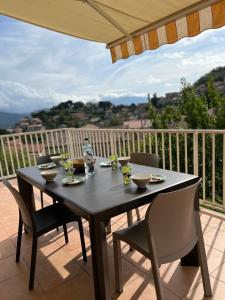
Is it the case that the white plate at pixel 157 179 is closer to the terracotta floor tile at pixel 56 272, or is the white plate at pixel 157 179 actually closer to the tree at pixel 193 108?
the terracotta floor tile at pixel 56 272

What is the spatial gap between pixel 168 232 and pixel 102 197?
19.6 inches

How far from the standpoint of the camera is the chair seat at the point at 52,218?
2.15 metres

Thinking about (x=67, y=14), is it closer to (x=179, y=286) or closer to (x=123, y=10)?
(x=123, y=10)

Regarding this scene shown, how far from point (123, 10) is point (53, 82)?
7.33 meters

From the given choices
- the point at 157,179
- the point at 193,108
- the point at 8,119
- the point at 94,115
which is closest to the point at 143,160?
the point at 157,179

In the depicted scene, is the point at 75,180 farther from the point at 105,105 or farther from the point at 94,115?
the point at 105,105

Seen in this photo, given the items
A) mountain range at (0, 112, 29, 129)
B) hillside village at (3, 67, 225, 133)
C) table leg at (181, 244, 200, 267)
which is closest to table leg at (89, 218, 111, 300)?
table leg at (181, 244, 200, 267)

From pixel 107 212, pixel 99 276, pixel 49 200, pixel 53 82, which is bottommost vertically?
pixel 49 200

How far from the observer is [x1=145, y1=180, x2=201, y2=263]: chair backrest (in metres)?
1.45

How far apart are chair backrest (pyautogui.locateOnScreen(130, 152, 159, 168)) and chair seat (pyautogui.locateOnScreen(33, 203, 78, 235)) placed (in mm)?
994

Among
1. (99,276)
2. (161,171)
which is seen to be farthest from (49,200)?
(99,276)

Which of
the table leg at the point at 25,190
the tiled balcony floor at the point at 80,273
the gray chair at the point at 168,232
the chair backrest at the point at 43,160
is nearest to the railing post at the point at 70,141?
the chair backrest at the point at 43,160

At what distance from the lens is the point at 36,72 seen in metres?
9.74

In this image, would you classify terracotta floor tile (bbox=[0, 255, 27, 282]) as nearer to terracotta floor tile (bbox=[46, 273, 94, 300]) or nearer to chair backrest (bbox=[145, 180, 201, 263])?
terracotta floor tile (bbox=[46, 273, 94, 300])
